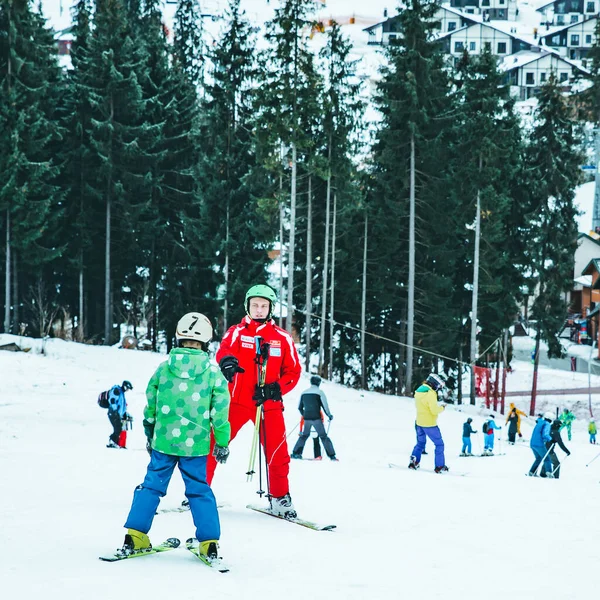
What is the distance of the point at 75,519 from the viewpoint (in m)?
6.93

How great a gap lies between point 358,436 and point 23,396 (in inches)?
314

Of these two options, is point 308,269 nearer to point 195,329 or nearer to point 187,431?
point 195,329

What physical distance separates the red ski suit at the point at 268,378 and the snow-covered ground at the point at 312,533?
1.95 ft

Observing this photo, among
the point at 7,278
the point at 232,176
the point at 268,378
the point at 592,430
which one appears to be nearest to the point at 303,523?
the point at 268,378

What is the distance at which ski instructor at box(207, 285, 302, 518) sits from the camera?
720 centimetres

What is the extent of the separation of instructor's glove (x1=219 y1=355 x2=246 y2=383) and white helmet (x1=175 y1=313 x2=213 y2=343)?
94 centimetres

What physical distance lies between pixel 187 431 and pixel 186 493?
40 cm

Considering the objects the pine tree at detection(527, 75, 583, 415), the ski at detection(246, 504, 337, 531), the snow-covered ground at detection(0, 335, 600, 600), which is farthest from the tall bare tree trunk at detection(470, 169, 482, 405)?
the ski at detection(246, 504, 337, 531)

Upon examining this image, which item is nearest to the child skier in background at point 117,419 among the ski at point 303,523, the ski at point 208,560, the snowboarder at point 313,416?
the snowboarder at point 313,416

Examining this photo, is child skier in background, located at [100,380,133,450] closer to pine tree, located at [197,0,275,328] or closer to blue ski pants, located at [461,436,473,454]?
blue ski pants, located at [461,436,473,454]

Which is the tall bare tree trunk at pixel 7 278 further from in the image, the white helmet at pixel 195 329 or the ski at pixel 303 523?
the white helmet at pixel 195 329

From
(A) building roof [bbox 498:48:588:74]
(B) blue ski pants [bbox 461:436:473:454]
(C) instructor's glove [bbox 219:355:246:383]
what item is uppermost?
(A) building roof [bbox 498:48:588:74]

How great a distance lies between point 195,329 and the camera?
5.73 metres

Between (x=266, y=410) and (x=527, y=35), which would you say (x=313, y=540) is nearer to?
(x=266, y=410)
